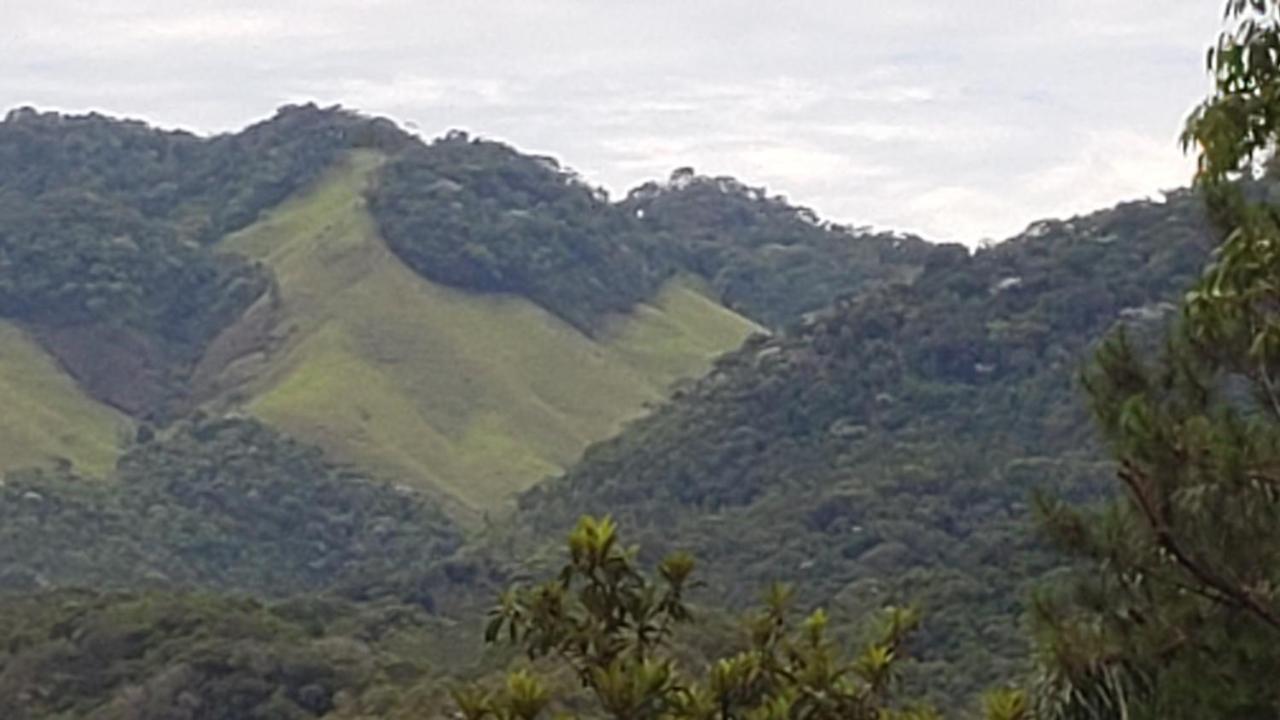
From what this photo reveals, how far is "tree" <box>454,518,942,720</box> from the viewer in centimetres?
923

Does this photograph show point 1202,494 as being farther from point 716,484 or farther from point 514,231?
point 514,231

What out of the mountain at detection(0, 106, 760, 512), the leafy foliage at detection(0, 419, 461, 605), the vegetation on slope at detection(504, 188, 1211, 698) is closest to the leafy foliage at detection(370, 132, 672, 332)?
the mountain at detection(0, 106, 760, 512)

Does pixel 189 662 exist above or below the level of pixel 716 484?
above

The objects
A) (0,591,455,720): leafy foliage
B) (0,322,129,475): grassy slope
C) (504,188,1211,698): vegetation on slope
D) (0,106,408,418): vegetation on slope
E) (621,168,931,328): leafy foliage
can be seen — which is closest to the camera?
(0,591,455,720): leafy foliage

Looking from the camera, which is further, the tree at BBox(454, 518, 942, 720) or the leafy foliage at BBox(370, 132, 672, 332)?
the leafy foliage at BBox(370, 132, 672, 332)

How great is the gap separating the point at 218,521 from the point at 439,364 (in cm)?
2090

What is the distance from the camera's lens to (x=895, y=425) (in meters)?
73.0

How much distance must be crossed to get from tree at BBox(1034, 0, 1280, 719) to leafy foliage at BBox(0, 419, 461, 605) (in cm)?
6779

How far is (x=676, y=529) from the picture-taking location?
6794cm

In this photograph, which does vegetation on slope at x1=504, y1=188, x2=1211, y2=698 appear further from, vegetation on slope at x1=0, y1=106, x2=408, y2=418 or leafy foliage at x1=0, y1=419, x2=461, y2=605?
vegetation on slope at x1=0, y1=106, x2=408, y2=418

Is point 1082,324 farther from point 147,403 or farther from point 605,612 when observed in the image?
point 605,612

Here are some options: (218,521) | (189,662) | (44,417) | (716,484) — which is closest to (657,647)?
(189,662)

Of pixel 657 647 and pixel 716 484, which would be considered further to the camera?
pixel 716 484

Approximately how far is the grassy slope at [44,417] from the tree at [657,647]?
85989 millimetres
